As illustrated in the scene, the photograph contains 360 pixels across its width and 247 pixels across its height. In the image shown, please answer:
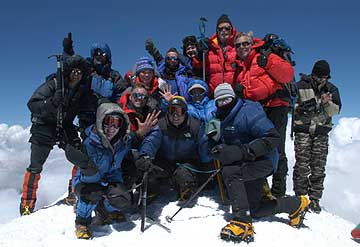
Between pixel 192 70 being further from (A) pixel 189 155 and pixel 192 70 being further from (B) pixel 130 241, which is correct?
(B) pixel 130 241

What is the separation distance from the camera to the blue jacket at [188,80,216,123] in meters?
5.66

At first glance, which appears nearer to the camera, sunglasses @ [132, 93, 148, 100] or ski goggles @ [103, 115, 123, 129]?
ski goggles @ [103, 115, 123, 129]

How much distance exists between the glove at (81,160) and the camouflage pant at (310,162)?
181 inches

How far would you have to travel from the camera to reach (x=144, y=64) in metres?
6.24

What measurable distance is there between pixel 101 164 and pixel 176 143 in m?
1.50

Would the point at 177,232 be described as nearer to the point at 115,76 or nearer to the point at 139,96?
the point at 139,96

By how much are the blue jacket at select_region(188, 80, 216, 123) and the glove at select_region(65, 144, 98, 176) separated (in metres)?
2.13

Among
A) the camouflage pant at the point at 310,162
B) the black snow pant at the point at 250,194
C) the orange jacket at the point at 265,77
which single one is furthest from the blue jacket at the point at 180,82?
the camouflage pant at the point at 310,162

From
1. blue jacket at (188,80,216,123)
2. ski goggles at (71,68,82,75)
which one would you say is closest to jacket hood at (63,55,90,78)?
ski goggles at (71,68,82,75)

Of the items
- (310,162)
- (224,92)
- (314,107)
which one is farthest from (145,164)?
(314,107)

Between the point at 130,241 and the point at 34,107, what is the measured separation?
3.31 m

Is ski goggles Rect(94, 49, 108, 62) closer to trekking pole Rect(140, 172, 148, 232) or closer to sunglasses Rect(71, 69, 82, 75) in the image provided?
sunglasses Rect(71, 69, 82, 75)

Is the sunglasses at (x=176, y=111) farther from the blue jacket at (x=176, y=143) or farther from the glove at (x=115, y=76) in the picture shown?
the glove at (x=115, y=76)

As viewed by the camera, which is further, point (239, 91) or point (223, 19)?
point (223, 19)
